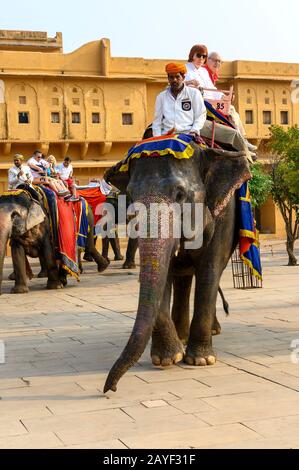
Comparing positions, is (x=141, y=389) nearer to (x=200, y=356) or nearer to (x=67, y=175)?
(x=200, y=356)

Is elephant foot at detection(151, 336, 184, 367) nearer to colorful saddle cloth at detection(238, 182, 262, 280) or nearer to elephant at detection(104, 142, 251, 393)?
elephant at detection(104, 142, 251, 393)

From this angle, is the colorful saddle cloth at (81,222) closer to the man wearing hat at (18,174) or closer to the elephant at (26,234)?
the man wearing hat at (18,174)

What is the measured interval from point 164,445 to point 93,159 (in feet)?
91.9

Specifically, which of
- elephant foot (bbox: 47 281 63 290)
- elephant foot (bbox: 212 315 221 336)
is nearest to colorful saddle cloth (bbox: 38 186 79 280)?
elephant foot (bbox: 47 281 63 290)

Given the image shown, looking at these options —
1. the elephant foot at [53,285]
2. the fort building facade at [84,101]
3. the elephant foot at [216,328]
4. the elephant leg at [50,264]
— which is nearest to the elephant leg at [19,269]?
the elephant leg at [50,264]

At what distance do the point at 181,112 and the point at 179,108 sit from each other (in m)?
0.04

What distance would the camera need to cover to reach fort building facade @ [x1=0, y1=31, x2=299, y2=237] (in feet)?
97.1

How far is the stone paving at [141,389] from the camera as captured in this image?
3908mm

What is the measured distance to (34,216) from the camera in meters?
12.3

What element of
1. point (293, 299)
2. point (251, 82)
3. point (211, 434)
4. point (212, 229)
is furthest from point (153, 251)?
point (251, 82)

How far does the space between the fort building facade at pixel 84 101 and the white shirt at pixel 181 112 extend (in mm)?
23628

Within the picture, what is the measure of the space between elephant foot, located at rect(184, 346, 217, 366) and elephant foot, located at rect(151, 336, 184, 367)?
140 millimetres

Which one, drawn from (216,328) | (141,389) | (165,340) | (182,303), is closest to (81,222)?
(216,328)

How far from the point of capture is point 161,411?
4.40 m
